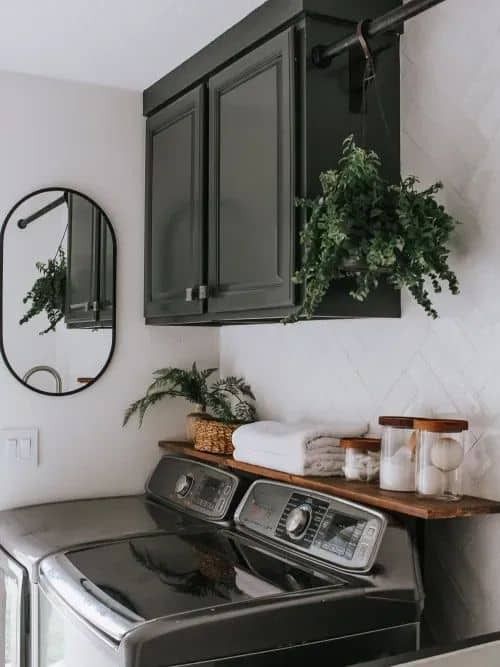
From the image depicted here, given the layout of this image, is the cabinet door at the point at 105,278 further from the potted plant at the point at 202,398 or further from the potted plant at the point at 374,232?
the potted plant at the point at 374,232

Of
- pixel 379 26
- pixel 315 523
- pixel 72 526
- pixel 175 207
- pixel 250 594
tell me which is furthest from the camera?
pixel 175 207

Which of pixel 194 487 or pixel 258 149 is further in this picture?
pixel 194 487

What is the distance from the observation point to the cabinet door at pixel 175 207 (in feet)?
7.90

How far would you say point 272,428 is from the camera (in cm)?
229

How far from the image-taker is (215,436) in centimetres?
253

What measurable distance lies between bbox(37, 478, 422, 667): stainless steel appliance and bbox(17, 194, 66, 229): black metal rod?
1.12 m

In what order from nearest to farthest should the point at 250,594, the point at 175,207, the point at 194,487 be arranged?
the point at 250,594
the point at 194,487
the point at 175,207

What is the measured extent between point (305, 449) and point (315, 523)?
20cm

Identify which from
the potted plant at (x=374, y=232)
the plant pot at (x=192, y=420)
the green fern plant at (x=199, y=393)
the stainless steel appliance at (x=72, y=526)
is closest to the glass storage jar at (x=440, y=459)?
the potted plant at (x=374, y=232)

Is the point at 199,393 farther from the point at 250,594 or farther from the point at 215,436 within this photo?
the point at 250,594

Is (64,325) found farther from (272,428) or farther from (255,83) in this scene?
(255,83)

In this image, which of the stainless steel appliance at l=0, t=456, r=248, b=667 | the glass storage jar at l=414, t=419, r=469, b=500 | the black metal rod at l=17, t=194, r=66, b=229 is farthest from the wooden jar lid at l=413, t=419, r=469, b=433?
the black metal rod at l=17, t=194, r=66, b=229

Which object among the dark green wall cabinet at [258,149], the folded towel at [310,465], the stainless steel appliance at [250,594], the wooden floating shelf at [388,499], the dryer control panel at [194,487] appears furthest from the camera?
the dryer control panel at [194,487]

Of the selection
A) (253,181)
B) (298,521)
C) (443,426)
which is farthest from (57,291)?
(443,426)
